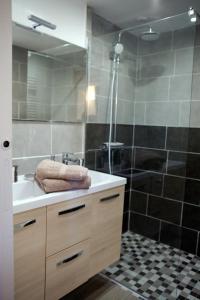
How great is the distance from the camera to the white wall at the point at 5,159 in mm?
779

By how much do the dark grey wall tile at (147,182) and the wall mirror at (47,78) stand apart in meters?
0.95

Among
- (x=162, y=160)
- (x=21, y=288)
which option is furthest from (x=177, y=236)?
(x=21, y=288)

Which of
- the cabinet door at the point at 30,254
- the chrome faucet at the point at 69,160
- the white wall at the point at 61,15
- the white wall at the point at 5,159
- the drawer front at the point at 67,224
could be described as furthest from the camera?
the chrome faucet at the point at 69,160

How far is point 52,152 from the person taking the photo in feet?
6.01

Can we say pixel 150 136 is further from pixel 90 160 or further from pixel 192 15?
pixel 192 15

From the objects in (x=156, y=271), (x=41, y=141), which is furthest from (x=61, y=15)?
(x=156, y=271)

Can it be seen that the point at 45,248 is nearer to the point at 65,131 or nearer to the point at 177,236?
the point at 65,131

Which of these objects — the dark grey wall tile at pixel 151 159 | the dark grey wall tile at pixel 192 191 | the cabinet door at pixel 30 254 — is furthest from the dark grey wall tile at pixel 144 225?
the cabinet door at pixel 30 254

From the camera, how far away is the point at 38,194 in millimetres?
1571

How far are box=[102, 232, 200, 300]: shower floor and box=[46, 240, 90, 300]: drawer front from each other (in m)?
0.48

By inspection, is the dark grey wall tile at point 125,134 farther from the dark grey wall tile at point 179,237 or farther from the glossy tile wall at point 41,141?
the dark grey wall tile at point 179,237

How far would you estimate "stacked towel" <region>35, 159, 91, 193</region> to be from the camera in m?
1.35

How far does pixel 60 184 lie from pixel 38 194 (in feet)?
0.97

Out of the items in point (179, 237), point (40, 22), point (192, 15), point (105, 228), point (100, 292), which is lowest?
point (100, 292)
